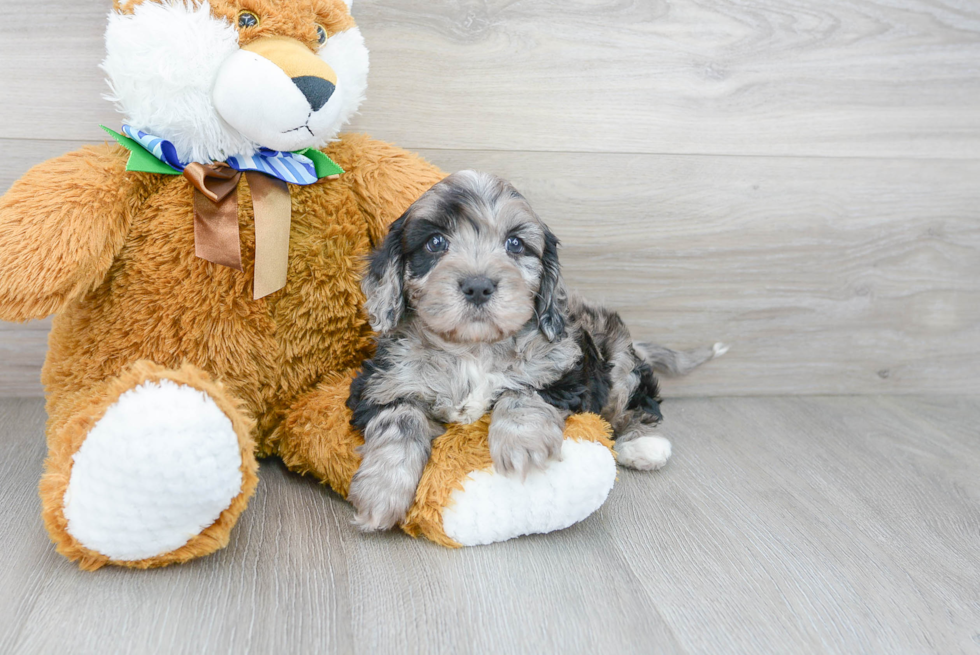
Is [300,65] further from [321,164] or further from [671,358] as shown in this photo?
[671,358]

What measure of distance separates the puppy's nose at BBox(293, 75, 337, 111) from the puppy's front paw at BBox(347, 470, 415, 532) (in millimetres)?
808

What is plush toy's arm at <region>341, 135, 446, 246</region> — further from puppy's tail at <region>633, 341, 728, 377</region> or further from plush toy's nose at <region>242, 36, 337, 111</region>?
puppy's tail at <region>633, 341, 728, 377</region>

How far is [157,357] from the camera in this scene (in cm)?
172

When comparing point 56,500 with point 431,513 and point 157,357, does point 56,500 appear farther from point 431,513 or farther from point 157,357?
point 431,513

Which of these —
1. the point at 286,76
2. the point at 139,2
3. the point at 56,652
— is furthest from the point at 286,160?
the point at 56,652

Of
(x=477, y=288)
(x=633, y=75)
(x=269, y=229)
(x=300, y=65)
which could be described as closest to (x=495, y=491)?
(x=477, y=288)

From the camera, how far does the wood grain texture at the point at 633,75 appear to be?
2.05m

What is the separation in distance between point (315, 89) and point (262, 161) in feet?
0.76

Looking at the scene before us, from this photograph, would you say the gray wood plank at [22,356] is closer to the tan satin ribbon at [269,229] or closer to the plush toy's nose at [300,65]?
the tan satin ribbon at [269,229]

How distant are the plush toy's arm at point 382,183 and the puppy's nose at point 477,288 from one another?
0.42m

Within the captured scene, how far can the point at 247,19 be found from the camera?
5.27ft

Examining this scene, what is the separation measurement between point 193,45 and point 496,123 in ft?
3.18

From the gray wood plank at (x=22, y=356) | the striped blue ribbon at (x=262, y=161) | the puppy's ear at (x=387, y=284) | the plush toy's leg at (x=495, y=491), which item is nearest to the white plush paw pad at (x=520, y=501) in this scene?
the plush toy's leg at (x=495, y=491)

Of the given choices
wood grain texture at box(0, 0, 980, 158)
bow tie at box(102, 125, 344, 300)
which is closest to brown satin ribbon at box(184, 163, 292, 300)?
bow tie at box(102, 125, 344, 300)
